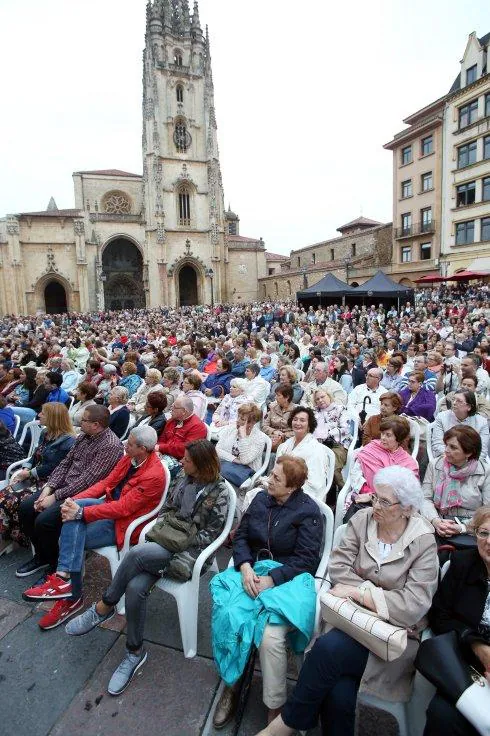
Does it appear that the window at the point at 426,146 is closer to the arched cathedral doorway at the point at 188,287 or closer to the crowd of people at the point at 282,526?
the arched cathedral doorway at the point at 188,287

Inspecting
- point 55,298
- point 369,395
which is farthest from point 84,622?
point 55,298

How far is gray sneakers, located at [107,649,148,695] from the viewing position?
2.32 meters

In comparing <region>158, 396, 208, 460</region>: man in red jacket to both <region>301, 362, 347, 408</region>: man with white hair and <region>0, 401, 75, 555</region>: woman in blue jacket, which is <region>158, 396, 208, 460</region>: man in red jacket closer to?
<region>0, 401, 75, 555</region>: woman in blue jacket

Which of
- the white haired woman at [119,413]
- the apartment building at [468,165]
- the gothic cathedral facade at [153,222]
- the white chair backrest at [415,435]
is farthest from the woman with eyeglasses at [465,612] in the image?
the gothic cathedral facade at [153,222]

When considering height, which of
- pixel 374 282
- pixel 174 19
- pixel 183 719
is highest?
pixel 174 19

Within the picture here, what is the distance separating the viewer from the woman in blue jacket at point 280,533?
2400 millimetres

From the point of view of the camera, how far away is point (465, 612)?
198 cm

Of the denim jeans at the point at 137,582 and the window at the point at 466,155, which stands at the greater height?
the window at the point at 466,155

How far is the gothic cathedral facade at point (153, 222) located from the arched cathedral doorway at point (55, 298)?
94mm

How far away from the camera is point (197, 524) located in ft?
9.24

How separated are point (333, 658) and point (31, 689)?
177 centimetres

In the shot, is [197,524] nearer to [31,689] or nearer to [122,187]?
[31,689]

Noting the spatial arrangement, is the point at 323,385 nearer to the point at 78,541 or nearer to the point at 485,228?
the point at 78,541

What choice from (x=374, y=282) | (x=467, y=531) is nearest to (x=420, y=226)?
(x=374, y=282)
